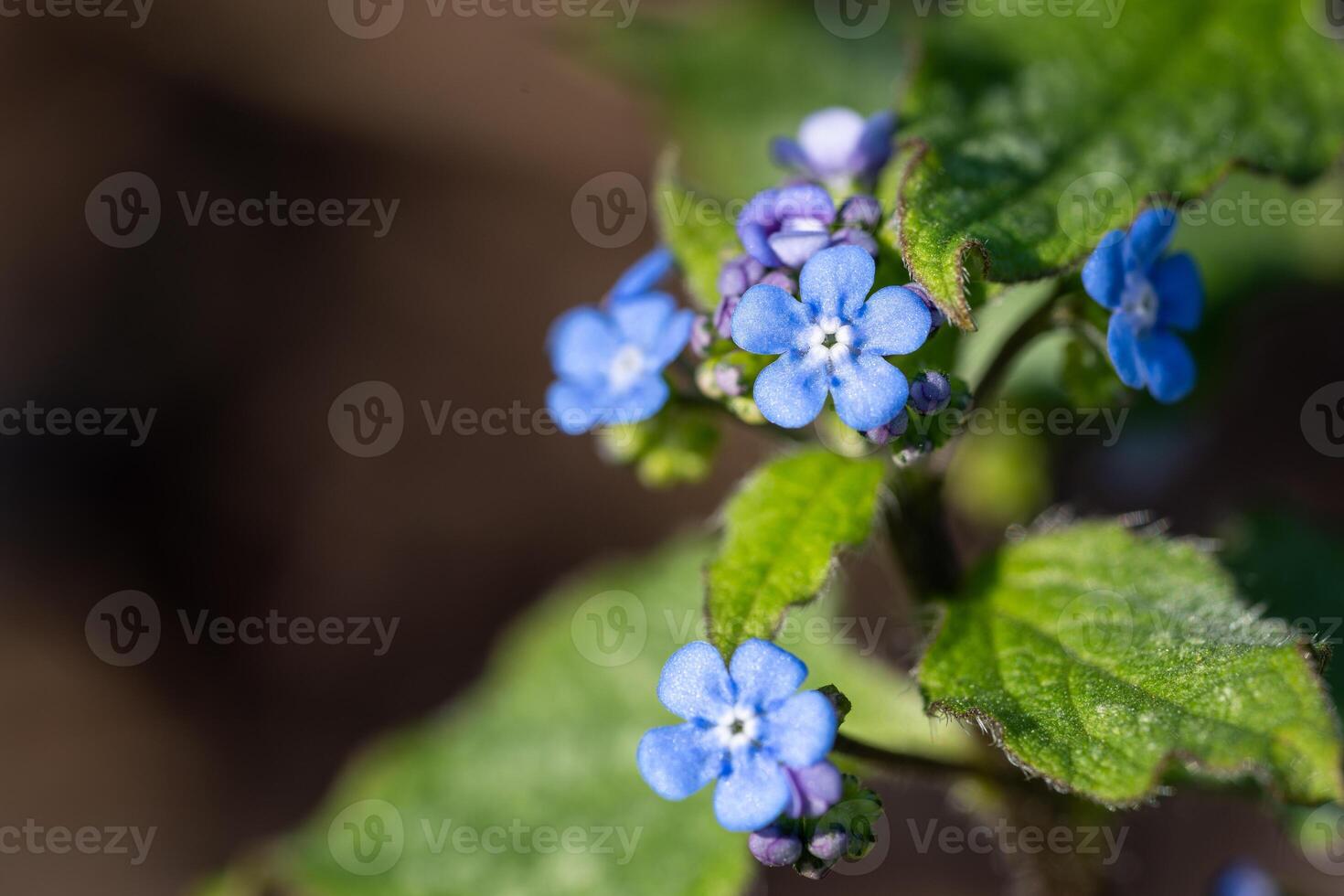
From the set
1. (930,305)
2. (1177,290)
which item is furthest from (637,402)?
(1177,290)

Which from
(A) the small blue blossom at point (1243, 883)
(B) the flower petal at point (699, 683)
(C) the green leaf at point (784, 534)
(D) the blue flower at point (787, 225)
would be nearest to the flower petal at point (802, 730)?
(B) the flower petal at point (699, 683)

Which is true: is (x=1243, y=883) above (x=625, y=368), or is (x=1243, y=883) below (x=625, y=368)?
below

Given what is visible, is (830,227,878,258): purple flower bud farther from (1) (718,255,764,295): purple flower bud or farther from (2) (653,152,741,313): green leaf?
(2) (653,152,741,313): green leaf

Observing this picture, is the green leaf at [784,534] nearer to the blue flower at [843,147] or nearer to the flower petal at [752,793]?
the flower petal at [752,793]

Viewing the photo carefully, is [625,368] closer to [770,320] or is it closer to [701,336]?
[701,336]

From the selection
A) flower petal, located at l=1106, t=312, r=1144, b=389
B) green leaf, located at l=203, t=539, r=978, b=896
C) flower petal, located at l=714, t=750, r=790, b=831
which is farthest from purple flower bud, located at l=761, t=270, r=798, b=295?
green leaf, located at l=203, t=539, r=978, b=896

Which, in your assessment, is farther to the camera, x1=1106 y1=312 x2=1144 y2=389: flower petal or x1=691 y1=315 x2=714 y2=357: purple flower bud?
x1=691 y1=315 x2=714 y2=357: purple flower bud
